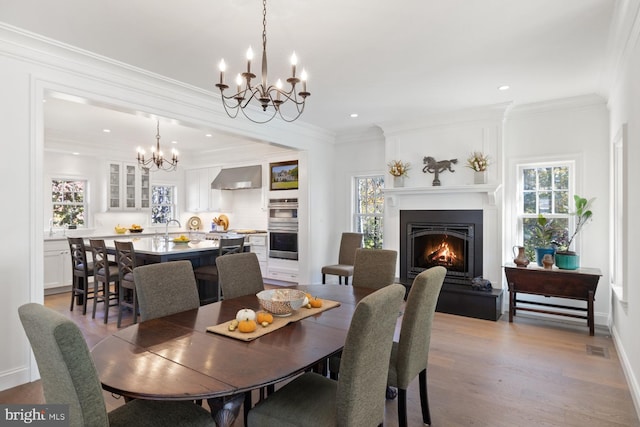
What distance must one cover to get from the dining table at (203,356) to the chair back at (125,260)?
2311 mm

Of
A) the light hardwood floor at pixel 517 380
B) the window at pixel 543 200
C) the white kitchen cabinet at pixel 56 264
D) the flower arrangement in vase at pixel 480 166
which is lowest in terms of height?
the light hardwood floor at pixel 517 380

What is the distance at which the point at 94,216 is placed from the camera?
22.6ft

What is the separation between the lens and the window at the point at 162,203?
26.3 feet

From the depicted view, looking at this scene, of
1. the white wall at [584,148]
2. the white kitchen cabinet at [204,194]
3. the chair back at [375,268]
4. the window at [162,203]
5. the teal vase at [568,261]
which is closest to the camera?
the chair back at [375,268]

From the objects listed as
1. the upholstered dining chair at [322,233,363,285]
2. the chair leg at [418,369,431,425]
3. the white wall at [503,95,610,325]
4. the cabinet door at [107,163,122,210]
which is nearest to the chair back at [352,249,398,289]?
the chair leg at [418,369,431,425]

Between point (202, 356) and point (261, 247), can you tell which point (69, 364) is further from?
point (261, 247)

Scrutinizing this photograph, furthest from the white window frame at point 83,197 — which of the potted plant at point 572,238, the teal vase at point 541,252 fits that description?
the potted plant at point 572,238

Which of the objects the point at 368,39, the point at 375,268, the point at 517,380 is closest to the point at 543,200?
the point at 517,380

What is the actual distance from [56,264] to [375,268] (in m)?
5.47

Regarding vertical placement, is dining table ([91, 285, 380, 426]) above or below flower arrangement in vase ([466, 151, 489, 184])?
below

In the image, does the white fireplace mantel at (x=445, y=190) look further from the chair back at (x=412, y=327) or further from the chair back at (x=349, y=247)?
the chair back at (x=412, y=327)

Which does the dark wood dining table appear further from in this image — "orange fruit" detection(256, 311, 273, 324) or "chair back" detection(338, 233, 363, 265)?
"chair back" detection(338, 233, 363, 265)

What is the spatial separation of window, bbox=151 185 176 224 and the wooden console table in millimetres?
6796

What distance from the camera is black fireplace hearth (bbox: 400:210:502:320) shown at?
14.9 ft
